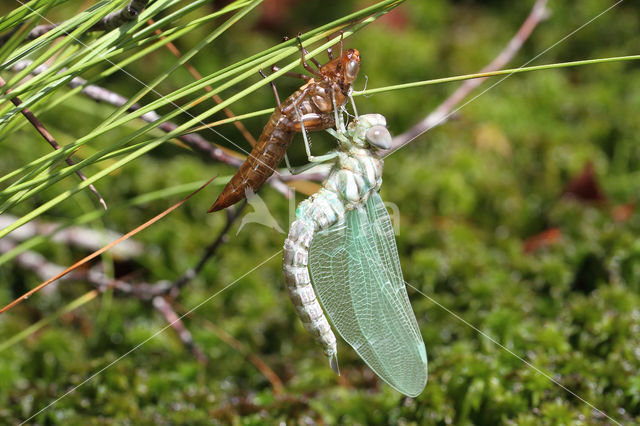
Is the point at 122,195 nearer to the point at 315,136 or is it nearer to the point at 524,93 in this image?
the point at 315,136

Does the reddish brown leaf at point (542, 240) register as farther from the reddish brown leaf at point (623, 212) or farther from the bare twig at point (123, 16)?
the bare twig at point (123, 16)

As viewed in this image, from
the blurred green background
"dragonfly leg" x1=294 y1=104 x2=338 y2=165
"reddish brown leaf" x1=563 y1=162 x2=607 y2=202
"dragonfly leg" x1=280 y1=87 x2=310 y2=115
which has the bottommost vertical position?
"reddish brown leaf" x1=563 y1=162 x2=607 y2=202

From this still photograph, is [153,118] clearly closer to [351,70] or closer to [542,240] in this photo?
[351,70]

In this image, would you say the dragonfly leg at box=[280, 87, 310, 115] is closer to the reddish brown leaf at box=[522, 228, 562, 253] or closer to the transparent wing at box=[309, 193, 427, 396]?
the transparent wing at box=[309, 193, 427, 396]

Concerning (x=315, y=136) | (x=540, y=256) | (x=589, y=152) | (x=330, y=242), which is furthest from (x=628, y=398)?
(x=315, y=136)

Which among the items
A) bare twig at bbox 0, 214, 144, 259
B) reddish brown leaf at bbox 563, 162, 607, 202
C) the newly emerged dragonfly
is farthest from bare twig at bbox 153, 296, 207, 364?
reddish brown leaf at bbox 563, 162, 607, 202

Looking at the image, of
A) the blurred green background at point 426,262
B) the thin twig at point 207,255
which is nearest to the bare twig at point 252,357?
the blurred green background at point 426,262

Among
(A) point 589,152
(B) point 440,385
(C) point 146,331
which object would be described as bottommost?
(A) point 589,152

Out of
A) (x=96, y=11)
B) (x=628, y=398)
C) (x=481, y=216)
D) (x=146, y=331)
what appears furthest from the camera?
(x=481, y=216)
